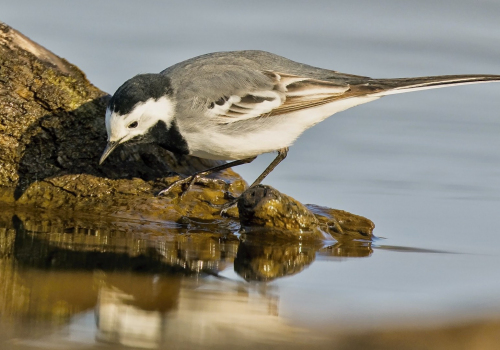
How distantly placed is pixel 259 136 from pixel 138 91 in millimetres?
1337

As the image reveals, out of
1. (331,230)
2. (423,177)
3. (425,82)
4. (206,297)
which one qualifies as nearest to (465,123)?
(423,177)

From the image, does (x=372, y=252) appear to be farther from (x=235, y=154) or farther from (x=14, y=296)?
(x=14, y=296)

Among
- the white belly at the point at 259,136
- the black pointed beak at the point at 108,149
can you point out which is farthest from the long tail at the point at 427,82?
the black pointed beak at the point at 108,149

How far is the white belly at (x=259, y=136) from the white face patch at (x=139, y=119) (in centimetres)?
37

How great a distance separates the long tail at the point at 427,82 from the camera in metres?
8.45

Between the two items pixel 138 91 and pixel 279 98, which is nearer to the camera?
pixel 138 91

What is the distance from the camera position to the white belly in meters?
7.79

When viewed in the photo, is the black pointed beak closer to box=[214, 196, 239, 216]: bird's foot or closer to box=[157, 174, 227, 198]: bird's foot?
box=[157, 174, 227, 198]: bird's foot

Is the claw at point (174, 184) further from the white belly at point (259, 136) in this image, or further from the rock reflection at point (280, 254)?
the rock reflection at point (280, 254)

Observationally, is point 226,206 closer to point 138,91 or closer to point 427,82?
point 138,91

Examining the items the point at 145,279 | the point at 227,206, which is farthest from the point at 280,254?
the point at 145,279

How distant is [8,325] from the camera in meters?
4.43

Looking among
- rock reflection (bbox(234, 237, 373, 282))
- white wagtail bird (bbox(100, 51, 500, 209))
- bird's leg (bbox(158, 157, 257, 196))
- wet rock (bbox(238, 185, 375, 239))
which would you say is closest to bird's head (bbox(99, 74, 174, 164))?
white wagtail bird (bbox(100, 51, 500, 209))

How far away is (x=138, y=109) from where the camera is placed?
7730mm
